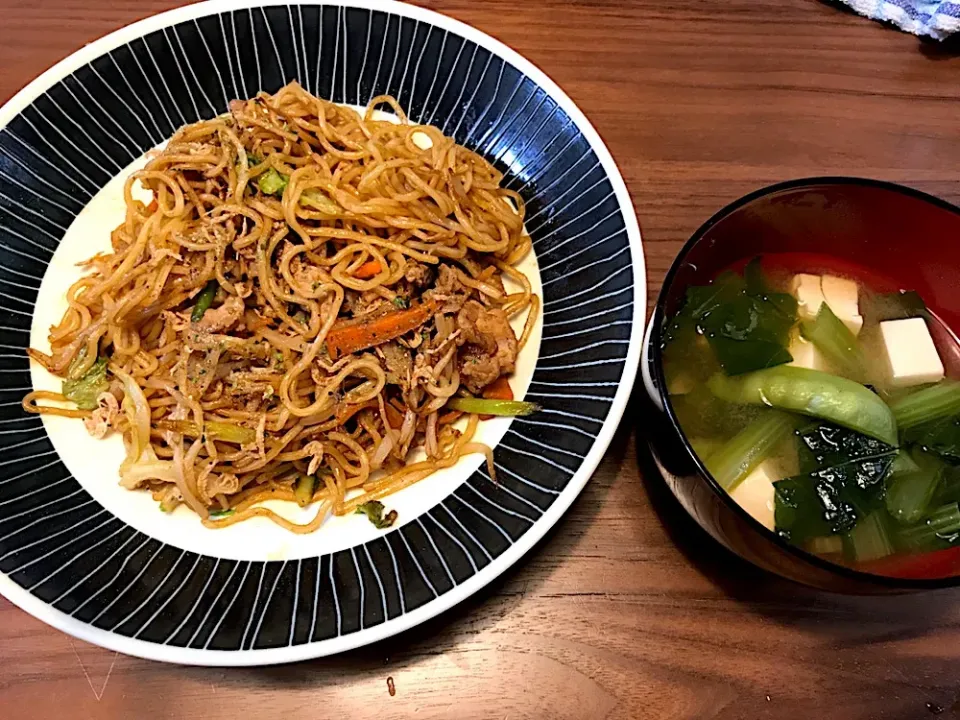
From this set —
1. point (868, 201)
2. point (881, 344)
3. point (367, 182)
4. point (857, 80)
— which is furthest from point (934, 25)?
point (367, 182)

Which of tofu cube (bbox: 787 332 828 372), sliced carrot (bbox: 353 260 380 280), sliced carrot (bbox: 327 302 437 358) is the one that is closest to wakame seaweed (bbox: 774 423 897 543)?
tofu cube (bbox: 787 332 828 372)

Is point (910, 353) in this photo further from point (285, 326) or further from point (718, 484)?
point (285, 326)

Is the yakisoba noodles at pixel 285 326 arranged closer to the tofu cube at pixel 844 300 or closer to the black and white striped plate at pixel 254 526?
the black and white striped plate at pixel 254 526

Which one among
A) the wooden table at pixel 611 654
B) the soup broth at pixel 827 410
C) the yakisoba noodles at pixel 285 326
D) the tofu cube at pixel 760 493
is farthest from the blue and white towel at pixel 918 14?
the tofu cube at pixel 760 493

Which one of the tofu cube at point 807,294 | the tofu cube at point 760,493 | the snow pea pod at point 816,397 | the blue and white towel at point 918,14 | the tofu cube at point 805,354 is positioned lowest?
the tofu cube at point 760,493

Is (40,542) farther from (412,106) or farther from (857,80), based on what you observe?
(857,80)

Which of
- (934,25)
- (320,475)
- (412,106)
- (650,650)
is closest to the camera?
(650,650)
